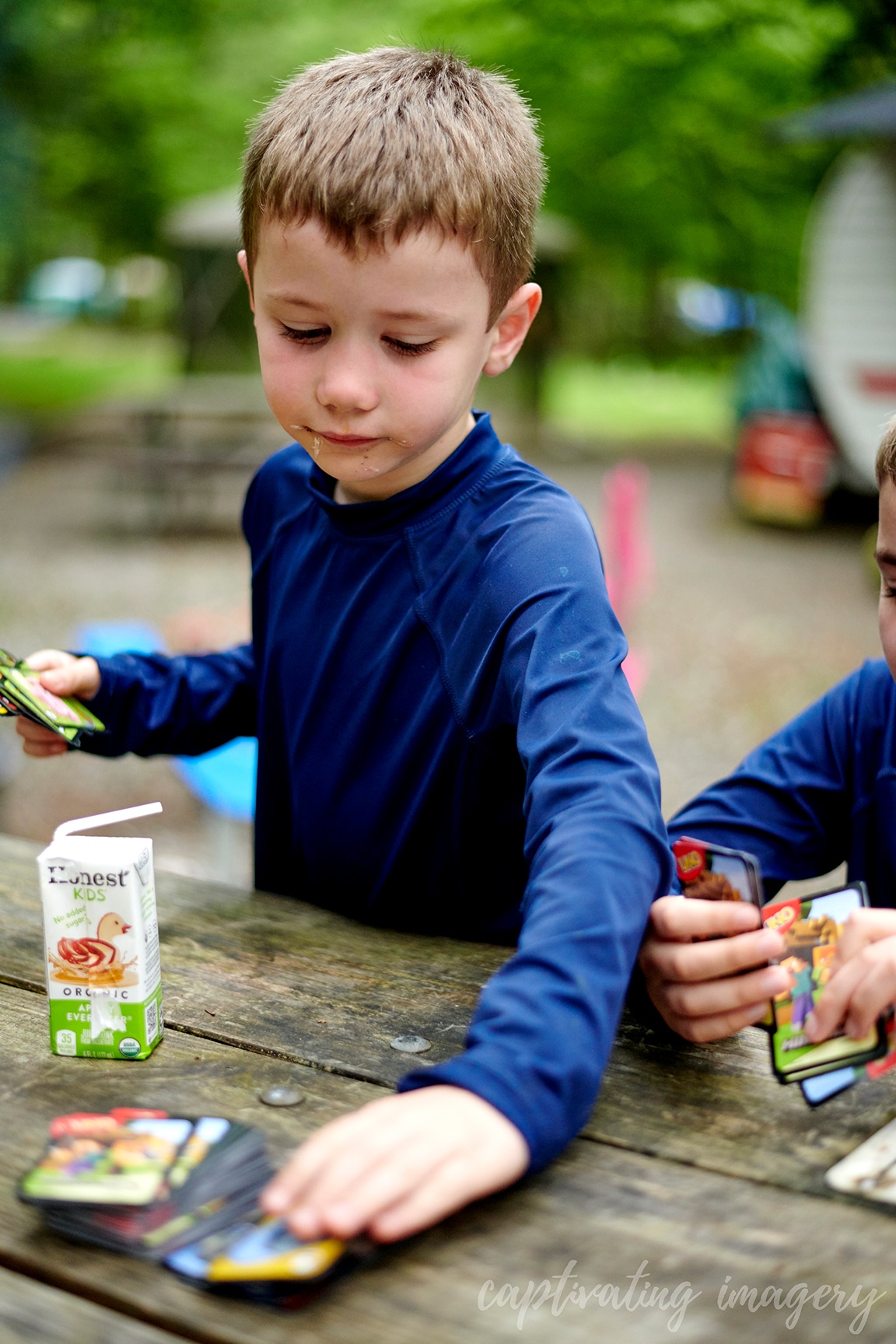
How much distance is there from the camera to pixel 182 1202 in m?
0.97

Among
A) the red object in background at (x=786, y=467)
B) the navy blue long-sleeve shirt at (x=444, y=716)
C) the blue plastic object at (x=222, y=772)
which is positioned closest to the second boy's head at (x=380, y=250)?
the navy blue long-sleeve shirt at (x=444, y=716)

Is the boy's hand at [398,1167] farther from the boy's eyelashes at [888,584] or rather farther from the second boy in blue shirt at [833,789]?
the boy's eyelashes at [888,584]

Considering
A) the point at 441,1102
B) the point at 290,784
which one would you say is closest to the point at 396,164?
the point at 290,784

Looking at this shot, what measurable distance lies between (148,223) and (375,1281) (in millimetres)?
23673

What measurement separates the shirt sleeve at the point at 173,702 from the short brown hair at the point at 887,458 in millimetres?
916

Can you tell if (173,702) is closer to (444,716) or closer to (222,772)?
(444,716)

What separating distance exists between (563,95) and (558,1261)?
13.0m

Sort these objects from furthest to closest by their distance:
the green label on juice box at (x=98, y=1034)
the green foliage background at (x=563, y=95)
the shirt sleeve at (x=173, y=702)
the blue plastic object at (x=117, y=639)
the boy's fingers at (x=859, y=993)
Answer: the green foliage background at (x=563, y=95)
the blue plastic object at (x=117, y=639)
the shirt sleeve at (x=173, y=702)
the green label on juice box at (x=98, y=1034)
the boy's fingers at (x=859, y=993)

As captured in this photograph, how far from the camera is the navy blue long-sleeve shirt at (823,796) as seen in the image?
1.71 m

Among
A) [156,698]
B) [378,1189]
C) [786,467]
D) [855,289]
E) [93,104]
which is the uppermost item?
[93,104]

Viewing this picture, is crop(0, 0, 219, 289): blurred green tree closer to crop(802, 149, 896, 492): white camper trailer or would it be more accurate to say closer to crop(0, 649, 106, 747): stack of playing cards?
crop(802, 149, 896, 492): white camper trailer

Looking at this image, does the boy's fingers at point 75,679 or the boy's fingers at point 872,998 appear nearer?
the boy's fingers at point 872,998

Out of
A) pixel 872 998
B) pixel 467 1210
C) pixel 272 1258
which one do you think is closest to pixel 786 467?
pixel 872 998

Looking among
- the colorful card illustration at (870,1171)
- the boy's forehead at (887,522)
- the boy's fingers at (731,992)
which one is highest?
the boy's forehead at (887,522)
